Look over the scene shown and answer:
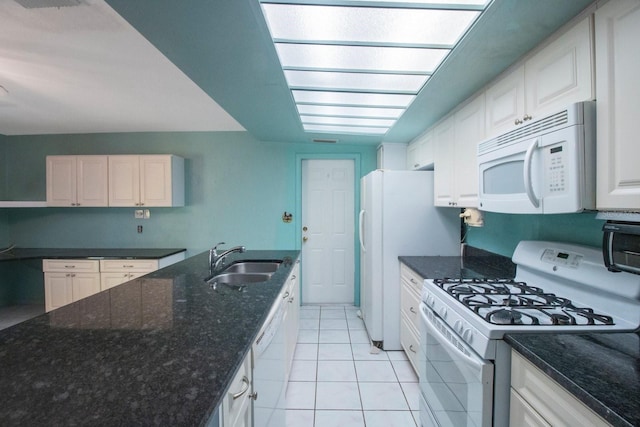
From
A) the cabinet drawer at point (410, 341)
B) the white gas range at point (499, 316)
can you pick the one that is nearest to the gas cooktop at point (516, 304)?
the white gas range at point (499, 316)

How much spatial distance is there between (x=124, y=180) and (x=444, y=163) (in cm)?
359

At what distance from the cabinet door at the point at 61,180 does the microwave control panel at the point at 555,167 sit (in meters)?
4.52

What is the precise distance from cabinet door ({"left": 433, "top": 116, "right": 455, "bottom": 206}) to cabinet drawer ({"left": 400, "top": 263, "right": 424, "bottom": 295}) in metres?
0.62

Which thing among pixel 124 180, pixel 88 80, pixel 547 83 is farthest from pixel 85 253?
pixel 547 83

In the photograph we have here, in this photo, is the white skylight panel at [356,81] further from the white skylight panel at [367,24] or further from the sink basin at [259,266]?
the sink basin at [259,266]

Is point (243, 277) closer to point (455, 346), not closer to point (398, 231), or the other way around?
point (398, 231)

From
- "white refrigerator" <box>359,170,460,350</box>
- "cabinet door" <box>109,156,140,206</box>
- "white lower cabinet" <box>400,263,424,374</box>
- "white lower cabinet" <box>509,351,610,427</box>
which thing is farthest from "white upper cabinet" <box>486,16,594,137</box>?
"cabinet door" <box>109,156,140,206</box>

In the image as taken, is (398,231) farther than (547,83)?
Yes

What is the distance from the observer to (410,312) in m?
2.21

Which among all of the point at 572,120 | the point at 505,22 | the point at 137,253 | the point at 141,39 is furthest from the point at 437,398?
the point at 137,253

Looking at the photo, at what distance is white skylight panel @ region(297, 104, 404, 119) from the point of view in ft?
7.45

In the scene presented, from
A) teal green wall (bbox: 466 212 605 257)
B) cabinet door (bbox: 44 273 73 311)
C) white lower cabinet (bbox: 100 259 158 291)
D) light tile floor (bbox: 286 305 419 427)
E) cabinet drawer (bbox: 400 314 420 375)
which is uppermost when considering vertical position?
teal green wall (bbox: 466 212 605 257)

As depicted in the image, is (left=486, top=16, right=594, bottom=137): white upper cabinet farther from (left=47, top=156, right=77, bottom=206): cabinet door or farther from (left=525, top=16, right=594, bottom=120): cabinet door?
(left=47, top=156, right=77, bottom=206): cabinet door

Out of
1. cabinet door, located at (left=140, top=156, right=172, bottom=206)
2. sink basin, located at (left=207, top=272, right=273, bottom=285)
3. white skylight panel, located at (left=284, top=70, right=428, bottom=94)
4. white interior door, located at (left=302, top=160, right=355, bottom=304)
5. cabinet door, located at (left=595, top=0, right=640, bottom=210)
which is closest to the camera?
cabinet door, located at (left=595, top=0, right=640, bottom=210)
